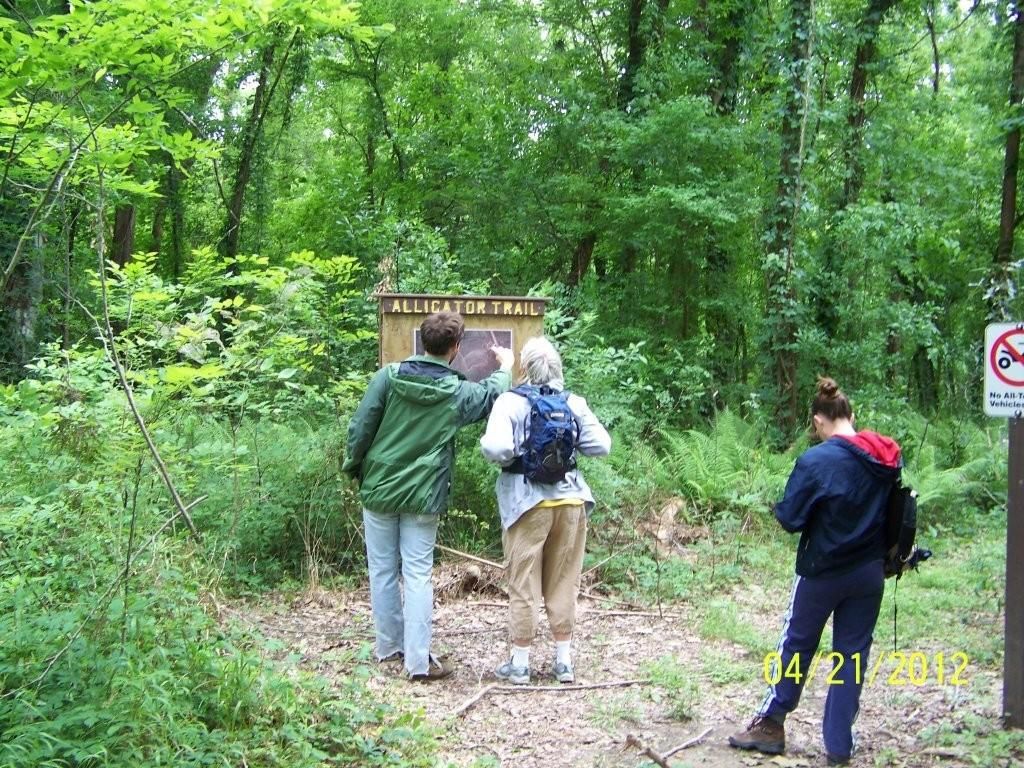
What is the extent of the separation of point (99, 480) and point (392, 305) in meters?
2.34

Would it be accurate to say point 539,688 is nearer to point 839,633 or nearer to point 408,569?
point 408,569

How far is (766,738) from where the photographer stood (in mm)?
4398

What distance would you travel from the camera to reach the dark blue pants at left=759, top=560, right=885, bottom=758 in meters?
4.16

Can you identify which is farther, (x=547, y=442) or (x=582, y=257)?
(x=582, y=257)

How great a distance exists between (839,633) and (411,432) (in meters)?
2.53

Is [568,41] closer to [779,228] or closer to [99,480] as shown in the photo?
[779,228]

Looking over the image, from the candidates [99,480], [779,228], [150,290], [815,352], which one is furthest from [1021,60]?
[99,480]

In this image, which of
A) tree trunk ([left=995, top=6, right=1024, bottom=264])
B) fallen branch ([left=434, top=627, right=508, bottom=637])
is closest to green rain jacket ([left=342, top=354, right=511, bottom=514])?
fallen branch ([left=434, top=627, right=508, bottom=637])

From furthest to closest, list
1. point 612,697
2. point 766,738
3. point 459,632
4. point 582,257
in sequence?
point 582,257 → point 459,632 → point 612,697 → point 766,738

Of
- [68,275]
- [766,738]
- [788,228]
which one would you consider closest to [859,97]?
[788,228]

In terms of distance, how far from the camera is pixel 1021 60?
38.1 ft

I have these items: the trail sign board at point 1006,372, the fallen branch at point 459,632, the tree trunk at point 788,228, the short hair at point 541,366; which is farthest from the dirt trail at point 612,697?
the tree trunk at point 788,228

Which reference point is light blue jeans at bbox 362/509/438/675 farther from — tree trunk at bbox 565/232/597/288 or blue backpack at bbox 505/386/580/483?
tree trunk at bbox 565/232/597/288
